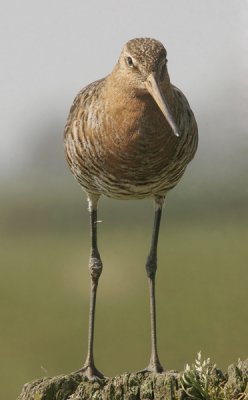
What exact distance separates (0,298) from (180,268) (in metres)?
5.87

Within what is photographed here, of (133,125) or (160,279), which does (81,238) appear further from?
(133,125)

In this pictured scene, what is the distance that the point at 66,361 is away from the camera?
69.4 ft

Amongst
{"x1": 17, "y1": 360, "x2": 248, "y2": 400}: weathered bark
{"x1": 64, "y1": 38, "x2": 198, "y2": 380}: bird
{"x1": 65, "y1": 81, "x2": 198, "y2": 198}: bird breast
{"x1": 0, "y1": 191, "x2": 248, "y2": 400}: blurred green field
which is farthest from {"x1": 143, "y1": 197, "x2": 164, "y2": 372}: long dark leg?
{"x1": 0, "y1": 191, "x2": 248, "y2": 400}: blurred green field

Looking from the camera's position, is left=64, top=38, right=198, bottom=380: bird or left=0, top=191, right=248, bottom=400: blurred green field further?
left=0, top=191, right=248, bottom=400: blurred green field

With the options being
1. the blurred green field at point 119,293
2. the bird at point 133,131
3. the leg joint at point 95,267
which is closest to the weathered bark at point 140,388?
the bird at point 133,131

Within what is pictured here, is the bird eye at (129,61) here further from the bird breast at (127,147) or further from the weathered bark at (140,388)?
the weathered bark at (140,388)

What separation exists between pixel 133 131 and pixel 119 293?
2514cm

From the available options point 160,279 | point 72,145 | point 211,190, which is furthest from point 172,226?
point 72,145

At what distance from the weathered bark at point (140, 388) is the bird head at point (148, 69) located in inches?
57.9

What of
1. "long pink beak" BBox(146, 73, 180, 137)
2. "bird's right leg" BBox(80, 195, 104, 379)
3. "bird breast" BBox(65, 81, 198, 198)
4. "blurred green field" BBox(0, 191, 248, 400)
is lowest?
"blurred green field" BBox(0, 191, 248, 400)

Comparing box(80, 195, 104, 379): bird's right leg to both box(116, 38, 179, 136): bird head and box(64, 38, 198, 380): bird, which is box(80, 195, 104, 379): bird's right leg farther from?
box(116, 38, 179, 136): bird head

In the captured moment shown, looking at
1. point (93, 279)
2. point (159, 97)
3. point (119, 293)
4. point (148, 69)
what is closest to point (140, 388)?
point (159, 97)

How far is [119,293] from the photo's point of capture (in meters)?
32.5

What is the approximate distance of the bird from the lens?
23.6 feet
